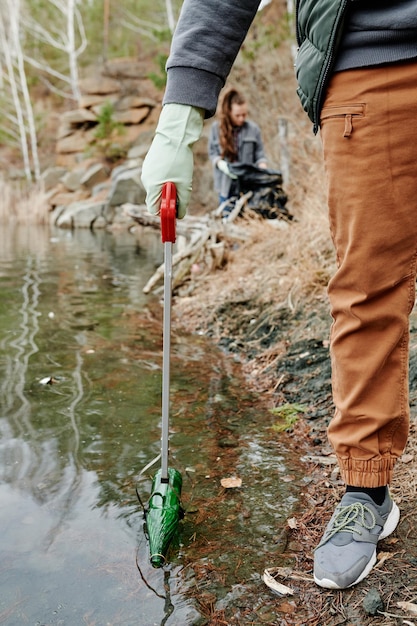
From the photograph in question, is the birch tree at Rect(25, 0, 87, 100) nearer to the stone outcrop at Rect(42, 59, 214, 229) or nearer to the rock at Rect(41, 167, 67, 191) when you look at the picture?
the stone outcrop at Rect(42, 59, 214, 229)

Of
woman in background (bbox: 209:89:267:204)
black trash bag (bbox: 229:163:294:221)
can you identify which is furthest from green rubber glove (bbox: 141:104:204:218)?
woman in background (bbox: 209:89:267:204)

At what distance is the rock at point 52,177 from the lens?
73.0 feet

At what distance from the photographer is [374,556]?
64.4 inches

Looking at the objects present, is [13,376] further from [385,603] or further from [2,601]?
[385,603]

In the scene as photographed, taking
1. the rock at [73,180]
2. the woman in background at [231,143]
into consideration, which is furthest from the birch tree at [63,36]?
the woman in background at [231,143]

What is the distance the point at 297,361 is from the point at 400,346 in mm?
1878

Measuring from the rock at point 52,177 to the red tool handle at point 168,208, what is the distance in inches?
848

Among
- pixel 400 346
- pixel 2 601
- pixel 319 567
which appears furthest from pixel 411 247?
pixel 2 601

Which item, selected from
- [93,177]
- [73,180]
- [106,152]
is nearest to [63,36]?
[106,152]

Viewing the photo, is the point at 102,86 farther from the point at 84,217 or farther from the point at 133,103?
the point at 84,217

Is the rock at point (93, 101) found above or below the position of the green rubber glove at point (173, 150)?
above

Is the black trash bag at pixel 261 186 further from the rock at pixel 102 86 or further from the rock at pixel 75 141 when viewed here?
the rock at pixel 102 86

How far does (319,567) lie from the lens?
1.60 meters

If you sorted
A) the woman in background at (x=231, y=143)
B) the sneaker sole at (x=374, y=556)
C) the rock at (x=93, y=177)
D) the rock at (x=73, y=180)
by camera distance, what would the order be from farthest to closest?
1. the rock at (x=73, y=180)
2. the rock at (x=93, y=177)
3. the woman in background at (x=231, y=143)
4. the sneaker sole at (x=374, y=556)
